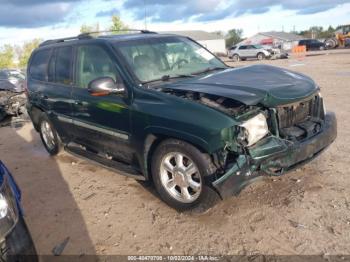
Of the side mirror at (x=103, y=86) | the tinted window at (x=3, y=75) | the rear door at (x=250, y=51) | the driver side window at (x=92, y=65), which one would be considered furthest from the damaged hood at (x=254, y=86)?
the rear door at (x=250, y=51)

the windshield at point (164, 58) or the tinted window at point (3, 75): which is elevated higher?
the windshield at point (164, 58)

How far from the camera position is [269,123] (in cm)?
371

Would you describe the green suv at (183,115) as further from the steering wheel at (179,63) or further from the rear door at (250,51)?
the rear door at (250,51)

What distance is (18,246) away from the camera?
2463mm

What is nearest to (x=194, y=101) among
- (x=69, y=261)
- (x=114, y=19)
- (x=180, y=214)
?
(x=180, y=214)

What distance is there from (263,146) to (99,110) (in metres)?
2.18

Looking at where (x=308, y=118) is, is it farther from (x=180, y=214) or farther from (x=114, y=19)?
(x=114, y=19)

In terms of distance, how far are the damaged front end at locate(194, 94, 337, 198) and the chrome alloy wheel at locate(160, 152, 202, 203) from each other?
12.9 inches

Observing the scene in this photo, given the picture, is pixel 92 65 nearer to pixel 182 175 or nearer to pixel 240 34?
pixel 182 175

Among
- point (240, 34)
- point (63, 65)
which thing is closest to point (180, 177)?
point (63, 65)

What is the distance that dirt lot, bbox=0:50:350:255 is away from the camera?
341cm

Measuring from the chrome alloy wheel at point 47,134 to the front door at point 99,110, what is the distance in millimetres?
1403

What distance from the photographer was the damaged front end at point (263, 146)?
345cm

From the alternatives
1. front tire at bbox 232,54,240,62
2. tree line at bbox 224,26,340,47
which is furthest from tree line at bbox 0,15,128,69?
tree line at bbox 224,26,340,47
